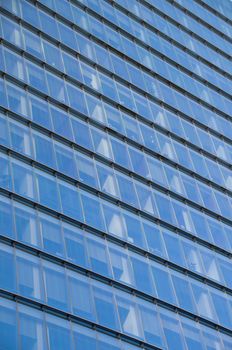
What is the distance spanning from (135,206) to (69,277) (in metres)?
8.03

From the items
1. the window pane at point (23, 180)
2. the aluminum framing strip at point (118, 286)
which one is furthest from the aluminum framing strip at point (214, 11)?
the aluminum framing strip at point (118, 286)

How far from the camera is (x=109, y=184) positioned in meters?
42.5

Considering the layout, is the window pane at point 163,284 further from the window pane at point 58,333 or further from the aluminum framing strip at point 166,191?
the window pane at point 58,333

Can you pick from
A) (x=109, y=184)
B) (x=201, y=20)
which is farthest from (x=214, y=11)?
(x=109, y=184)

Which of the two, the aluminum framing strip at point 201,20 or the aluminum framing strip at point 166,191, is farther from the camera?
the aluminum framing strip at point 201,20

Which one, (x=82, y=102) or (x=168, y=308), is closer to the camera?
(x=168, y=308)

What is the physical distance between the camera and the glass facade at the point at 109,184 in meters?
34.9

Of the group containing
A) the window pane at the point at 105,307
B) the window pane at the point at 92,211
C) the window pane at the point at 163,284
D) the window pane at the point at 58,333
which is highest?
the window pane at the point at 92,211

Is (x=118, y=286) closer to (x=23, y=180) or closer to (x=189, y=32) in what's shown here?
(x=23, y=180)

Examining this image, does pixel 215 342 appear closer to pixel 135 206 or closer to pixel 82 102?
pixel 135 206

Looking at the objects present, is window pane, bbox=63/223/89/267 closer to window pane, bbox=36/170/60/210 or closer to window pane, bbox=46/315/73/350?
window pane, bbox=36/170/60/210

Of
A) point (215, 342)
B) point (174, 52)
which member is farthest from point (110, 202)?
point (174, 52)

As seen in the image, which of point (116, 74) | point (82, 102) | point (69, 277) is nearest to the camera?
point (69, 277)

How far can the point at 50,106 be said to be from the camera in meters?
43.6
